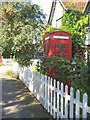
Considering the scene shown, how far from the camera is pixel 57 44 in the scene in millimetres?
6605

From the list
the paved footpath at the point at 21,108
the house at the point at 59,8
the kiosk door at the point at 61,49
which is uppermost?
the house at the point at 59,8

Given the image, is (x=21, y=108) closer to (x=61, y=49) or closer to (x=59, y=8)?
(x=61, y=49)

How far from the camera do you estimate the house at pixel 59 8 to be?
1312 cm

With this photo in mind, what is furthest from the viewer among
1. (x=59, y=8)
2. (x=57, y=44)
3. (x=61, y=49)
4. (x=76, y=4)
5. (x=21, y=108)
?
(x=59, y=8)

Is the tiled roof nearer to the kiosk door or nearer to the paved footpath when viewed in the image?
the kiosk door

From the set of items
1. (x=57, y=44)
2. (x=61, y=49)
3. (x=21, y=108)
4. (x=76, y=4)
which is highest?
(x=76, y=4)

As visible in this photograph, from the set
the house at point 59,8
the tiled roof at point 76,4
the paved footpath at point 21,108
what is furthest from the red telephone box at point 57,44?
the tiled roof at point 76,4

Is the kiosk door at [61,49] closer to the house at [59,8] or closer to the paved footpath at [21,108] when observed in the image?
the paved footpath at [21,108]

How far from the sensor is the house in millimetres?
13116

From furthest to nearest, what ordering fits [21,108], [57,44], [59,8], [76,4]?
1. [59,8]
2. [76,4]
3. [57,44]
4. [21,108]

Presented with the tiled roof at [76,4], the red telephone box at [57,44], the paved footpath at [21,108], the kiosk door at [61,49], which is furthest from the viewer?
the tiled roof at [76,4]

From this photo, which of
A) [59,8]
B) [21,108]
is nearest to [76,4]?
[59,8]

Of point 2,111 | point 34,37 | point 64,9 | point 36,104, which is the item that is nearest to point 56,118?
point 36,104

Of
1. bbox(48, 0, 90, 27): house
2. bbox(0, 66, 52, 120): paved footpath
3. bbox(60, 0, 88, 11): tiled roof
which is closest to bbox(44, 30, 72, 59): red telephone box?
bbox(0, 66, 52, 120): paved footpath
